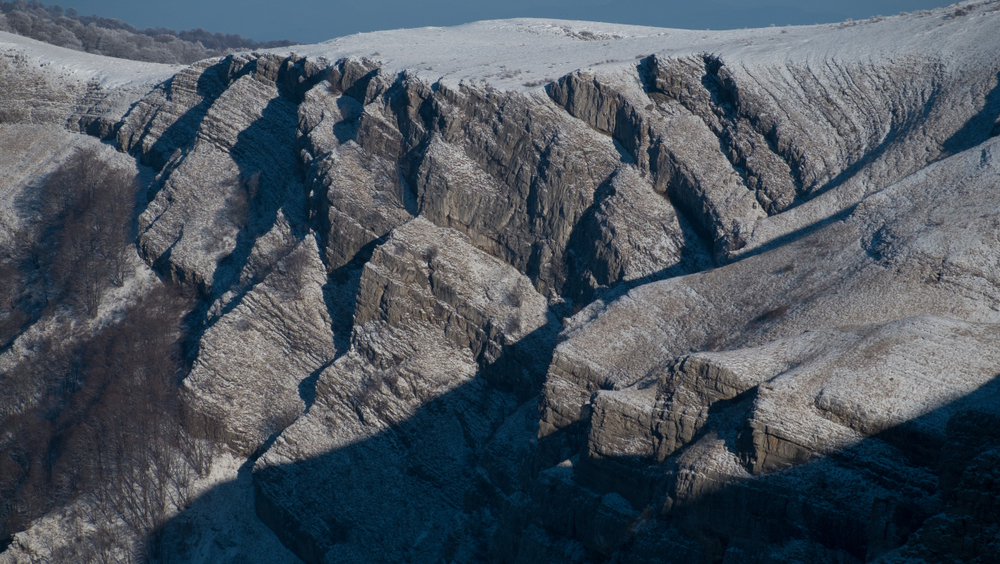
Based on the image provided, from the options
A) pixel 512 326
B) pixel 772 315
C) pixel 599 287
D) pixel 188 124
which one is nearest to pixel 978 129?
pixel 772 315

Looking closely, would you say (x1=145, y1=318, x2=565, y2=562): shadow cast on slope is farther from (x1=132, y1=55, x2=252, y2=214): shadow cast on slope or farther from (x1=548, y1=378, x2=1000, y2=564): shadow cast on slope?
(x1=132, y1=55, x2=252, y2=214): shadow cast on slope

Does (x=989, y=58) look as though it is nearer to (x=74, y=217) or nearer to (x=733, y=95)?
(x=733, y=95)

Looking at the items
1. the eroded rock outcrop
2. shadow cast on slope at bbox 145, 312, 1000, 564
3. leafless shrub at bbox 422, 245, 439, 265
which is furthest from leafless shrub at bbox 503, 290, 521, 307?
leafless shrub at bbox 422, 245, 439, 265

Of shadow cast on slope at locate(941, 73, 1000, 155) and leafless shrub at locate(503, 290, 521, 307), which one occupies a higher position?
shadow cast on slope at locate(941, 73, 1000, 155)

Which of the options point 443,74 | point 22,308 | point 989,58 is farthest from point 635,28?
point 22,308

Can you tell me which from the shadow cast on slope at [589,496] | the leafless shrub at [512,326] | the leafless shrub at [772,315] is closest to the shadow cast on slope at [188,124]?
the shadow cast on slope at [589,496]

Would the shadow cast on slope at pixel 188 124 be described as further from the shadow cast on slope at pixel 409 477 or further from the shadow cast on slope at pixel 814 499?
the shadow cast on slope at pixel 814 499

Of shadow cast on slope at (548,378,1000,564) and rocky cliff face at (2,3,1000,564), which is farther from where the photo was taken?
rocky cliff face at (2,3,1000,564)

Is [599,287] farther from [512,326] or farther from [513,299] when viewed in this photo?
[512,326]
